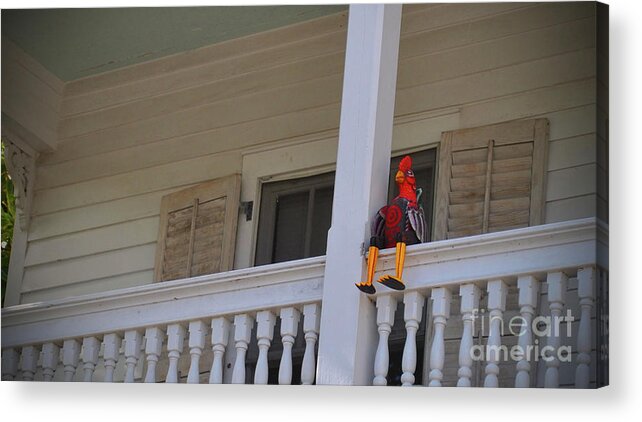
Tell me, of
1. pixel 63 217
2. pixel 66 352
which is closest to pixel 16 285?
pixel 63 217

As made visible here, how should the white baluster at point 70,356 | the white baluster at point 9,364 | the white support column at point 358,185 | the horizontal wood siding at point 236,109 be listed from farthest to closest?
the horizontal wood siding at point 236,109 < the white baluster at point 70,356 < the white baluster at point 9,364 < the white support column at point 358,185

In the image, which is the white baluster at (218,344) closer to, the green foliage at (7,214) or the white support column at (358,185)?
the white support column at (358,185)

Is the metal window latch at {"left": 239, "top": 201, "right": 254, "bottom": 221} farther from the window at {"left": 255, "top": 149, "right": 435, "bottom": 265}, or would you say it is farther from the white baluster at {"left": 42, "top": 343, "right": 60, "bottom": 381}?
the white baluster at {"left": 42, "top": 343, "right": 60, "bottom": 381}

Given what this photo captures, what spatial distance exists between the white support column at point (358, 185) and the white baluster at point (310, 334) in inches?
4.8

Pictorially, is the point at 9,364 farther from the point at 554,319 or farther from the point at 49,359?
the point at 554,319

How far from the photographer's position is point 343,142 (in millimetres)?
5344

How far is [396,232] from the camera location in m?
5.14

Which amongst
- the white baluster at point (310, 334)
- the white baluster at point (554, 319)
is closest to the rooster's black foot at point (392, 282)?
the white baluster at point (310, 334)

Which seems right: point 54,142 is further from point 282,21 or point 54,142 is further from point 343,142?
point 343,142

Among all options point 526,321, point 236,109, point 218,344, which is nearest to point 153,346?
point 218,344

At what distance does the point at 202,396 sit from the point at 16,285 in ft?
6.83

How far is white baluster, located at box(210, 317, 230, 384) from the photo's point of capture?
5332mm

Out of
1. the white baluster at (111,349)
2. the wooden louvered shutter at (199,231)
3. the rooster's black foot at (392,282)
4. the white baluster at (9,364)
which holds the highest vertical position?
the wooden louvered shutter at (199,231)

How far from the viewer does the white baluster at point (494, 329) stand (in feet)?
16.2
